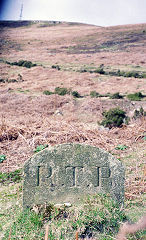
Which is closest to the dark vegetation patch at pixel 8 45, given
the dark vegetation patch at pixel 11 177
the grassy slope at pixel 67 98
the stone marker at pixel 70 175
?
the grassy slope at pixel 67 98

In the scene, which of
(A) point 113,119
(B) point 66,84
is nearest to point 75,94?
(B) point 66,84

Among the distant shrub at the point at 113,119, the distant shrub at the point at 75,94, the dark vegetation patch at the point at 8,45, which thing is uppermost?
the dark vegetation patch at the point at 8,45

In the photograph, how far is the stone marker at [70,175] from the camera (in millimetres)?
4199

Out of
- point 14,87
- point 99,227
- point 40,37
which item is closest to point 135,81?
point 14,87

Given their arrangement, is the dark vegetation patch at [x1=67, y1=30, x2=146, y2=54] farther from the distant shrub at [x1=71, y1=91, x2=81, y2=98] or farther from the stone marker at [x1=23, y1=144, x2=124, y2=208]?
the stone marker at [x1=23, y1=144, x2=124, y2=208]

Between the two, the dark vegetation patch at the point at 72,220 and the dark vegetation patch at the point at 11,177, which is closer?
the dark vegetation patch at the point at 72,220

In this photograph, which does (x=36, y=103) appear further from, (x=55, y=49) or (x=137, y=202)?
(x=55, y=49)

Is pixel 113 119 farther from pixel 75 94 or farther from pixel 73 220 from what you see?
pixel 73 220

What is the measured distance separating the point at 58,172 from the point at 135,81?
868 inches

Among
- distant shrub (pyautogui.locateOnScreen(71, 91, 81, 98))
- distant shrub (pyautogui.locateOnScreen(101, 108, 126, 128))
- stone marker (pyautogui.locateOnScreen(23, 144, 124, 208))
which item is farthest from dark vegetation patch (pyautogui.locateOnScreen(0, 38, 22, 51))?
stone marker (pyautogui.locateOnScreen(23, 144, 124, 208))

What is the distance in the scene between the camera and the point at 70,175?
420cm

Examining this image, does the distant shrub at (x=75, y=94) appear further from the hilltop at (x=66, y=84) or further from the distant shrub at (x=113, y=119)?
the distant shrub at (x=113, y=119)

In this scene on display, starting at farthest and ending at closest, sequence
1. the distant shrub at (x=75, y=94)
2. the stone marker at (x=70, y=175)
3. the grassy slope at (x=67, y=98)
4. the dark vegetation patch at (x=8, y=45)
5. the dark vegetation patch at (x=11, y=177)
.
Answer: the dark vegetation patch at (x=8, y=45) < the distant shrub at (x=75, y=94) < the grassy slope at (x=67, y=98) < the dark vegetation patch at (x=11, y=177) < the stone marker at (x=70, y=175)

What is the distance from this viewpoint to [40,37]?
5753 centimetres
